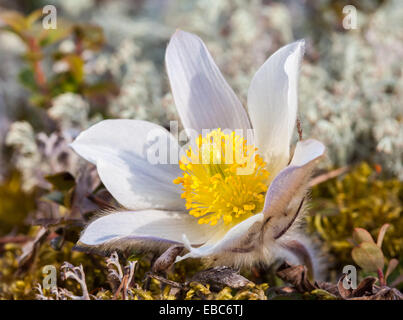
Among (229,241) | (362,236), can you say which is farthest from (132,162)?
(362,236)

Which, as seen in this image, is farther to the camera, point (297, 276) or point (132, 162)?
point (132, 162)

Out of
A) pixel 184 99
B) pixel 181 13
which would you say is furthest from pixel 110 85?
pixel 181 13

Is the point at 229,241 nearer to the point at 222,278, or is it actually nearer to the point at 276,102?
the point at 222,278

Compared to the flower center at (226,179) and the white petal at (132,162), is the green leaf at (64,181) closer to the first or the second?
the white petal at (132,162)

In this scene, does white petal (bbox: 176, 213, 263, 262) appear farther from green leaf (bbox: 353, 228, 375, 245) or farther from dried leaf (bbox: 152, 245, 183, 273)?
green leaf (bbox: 353, 228, 375, 245)

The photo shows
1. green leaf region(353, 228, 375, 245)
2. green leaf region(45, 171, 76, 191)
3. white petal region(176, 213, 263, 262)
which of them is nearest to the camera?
white petal region(176, 213, 263, 262)

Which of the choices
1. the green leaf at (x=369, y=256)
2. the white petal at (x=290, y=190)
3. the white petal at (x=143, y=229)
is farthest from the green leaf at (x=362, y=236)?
the white petal at (x=143, y=229)

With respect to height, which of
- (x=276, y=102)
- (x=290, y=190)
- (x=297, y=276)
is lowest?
(x=297, y=276)

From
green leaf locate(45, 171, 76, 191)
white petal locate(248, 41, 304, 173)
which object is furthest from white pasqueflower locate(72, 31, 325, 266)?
green leaf locate(45, 171, 76, 191)
